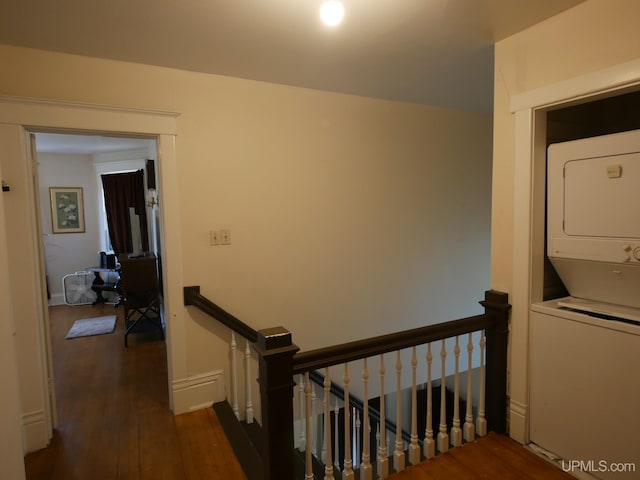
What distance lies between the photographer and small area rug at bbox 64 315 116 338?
4508 millimetres

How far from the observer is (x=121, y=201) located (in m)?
5.96

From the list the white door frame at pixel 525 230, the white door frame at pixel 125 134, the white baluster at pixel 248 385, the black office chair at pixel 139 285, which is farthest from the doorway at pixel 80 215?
the white door frame at pixel 525 230

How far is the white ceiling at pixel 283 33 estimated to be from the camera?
1692 mm

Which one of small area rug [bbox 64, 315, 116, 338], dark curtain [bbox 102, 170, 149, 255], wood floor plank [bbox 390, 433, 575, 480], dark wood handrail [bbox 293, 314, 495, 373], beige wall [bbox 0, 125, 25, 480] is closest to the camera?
A: beige wall [bbox 0, 125, 25, 480]

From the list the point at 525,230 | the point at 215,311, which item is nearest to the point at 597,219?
the point at 525,230

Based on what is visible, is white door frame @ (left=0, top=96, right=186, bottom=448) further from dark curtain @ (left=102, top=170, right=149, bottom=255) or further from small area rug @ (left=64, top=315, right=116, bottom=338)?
dark curtain @ (left=102, top=170, right=149, bottom=255)

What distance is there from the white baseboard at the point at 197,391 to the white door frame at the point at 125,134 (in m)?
0.06

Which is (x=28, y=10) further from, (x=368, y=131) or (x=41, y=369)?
(x=368, y=131)

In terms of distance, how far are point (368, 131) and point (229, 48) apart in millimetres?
1405

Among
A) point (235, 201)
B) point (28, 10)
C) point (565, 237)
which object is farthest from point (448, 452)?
point (28, 10)

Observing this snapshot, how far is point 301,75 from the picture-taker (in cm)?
255

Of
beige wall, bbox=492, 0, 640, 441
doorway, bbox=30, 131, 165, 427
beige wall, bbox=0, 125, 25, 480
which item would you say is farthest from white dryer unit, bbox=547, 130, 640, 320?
doorway, bbox=30, 131, 165, 427

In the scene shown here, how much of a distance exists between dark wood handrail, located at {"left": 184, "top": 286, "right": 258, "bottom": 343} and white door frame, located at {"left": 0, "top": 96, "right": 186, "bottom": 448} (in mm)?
65

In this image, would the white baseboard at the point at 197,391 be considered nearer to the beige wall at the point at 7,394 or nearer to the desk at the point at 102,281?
the beige wall at the point at 7,394
